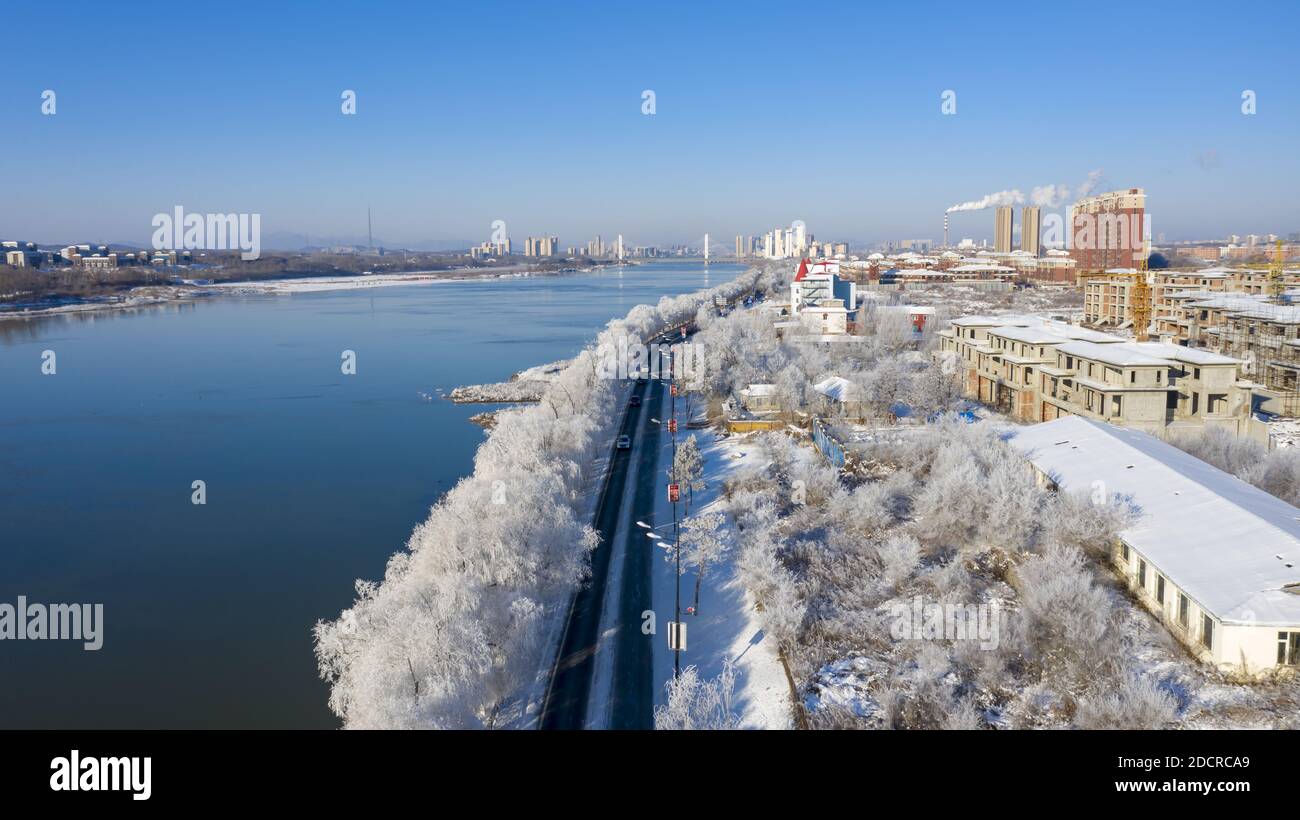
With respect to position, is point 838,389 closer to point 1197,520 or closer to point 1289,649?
point 1197,520

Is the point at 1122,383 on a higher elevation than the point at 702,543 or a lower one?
higher

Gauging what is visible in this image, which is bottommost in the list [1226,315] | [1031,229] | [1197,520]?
[1197,520]

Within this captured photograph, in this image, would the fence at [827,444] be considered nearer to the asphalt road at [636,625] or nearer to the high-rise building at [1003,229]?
the asphalt road at [636,625]

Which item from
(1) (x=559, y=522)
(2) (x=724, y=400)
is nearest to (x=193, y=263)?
(2) (x=724, y=400)

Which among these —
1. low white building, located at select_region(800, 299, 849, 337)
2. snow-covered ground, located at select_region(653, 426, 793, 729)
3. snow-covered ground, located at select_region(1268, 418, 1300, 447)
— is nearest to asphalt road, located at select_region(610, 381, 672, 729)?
snow-covered ground, located at select_region(653, 426, 793, 729)

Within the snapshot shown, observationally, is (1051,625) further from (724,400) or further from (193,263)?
(193,263)

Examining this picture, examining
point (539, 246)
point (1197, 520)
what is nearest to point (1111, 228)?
point (1197, 520)

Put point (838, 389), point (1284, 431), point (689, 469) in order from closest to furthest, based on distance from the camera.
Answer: point (689, 469), point (1284, 431), point (838, 389)

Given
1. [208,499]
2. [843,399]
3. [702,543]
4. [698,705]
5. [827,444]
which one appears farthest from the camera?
[843,399]
